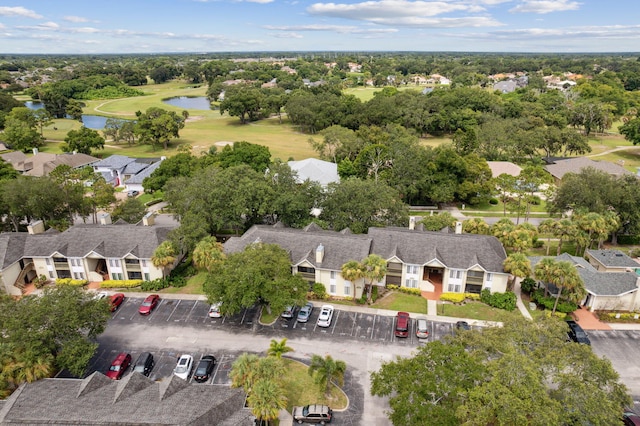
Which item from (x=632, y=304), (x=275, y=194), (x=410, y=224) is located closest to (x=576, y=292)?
(x=632, y=304)

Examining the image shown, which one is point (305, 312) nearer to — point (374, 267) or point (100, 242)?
point (374, 267)

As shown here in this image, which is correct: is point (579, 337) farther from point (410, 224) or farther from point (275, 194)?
point (275, 194)

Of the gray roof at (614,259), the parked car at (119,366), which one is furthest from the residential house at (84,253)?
the gray roof at (614,259)

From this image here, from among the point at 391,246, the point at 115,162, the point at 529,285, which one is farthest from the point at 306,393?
the point at 115,162

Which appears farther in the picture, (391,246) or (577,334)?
(391,246)

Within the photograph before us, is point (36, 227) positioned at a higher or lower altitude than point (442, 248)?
lower

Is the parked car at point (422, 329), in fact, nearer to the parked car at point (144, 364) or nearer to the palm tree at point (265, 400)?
the palm tree at point (265, 400)

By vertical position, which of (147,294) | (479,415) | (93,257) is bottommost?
(147,294)
